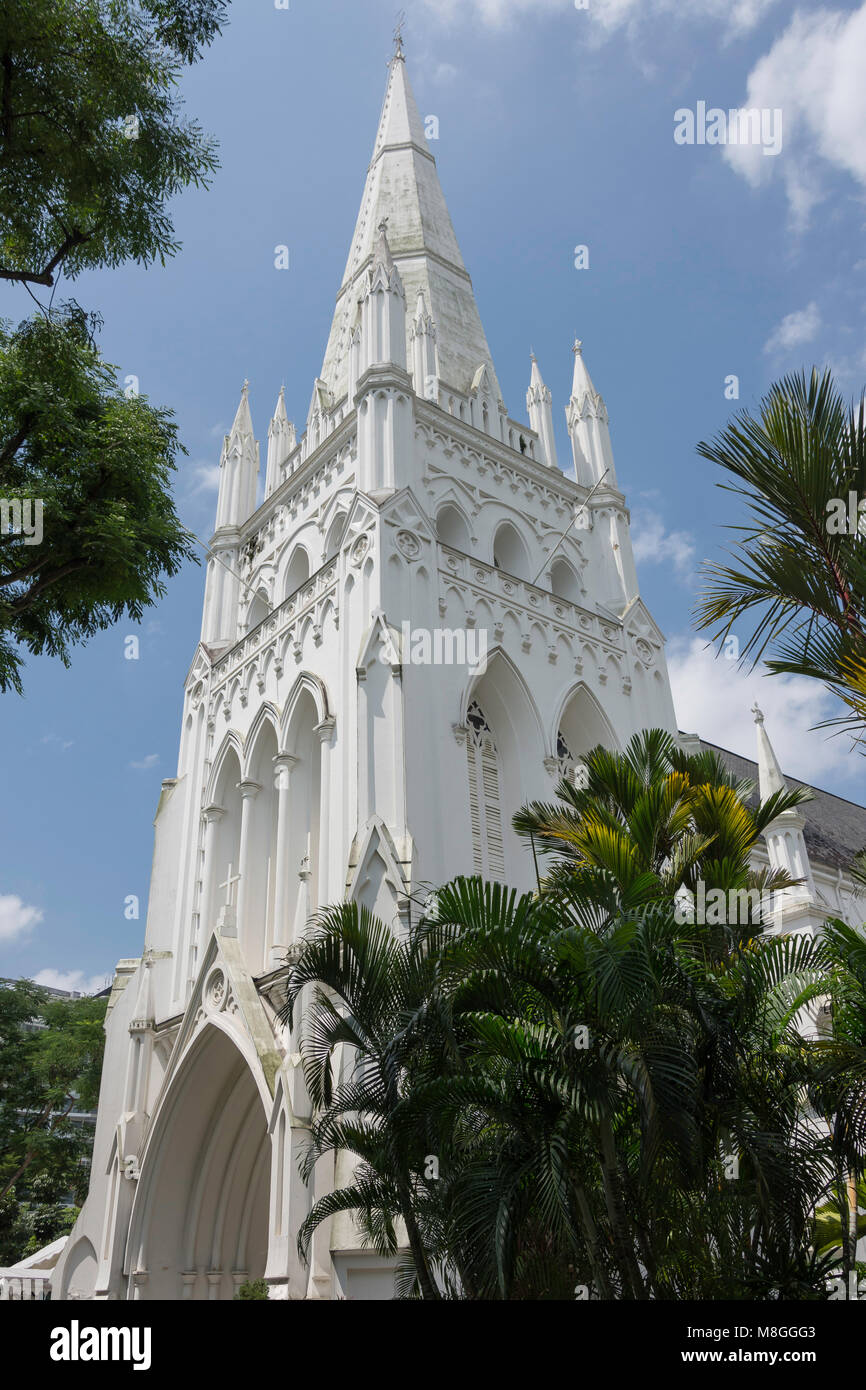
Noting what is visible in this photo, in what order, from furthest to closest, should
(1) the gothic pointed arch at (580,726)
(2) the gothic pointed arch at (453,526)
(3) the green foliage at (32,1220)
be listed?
(3) the green foliage at (32,1220)
(2) the gothic pointed arch at (453,526)
(1) the gothic pointed arch at (580,726)

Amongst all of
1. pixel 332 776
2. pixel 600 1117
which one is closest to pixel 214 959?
pixel 332 776

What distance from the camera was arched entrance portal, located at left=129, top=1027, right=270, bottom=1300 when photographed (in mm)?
17094

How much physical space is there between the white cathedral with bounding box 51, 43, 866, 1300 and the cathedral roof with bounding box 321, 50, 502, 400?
200 millimetres

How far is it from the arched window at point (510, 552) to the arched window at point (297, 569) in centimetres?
447

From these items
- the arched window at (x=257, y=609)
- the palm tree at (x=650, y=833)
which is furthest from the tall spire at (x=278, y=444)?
the palm tree at (x=650, y=833)

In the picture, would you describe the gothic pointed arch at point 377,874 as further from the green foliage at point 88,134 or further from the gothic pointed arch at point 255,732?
the green foliage at point 88,134

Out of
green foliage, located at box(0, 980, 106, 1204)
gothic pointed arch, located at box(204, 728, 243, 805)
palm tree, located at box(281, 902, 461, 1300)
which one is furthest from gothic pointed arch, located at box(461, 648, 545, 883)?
green foliage, located at box(0, 980, 106, 1204)

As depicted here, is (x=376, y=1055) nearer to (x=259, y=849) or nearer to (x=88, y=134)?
(x=88, y=134)

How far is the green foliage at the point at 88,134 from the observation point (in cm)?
952

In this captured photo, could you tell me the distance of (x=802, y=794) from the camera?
36.3ft

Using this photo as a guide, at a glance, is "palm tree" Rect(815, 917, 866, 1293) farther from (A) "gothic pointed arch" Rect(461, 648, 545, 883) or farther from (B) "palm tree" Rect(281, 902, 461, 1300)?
(A) "gothic pointed arch" Rect(461, 648, 545, 883)

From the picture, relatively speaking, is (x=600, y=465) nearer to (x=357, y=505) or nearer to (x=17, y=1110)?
(x=357, y=505)
